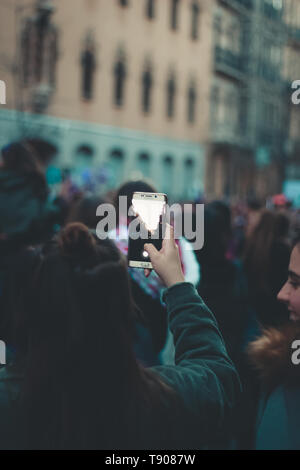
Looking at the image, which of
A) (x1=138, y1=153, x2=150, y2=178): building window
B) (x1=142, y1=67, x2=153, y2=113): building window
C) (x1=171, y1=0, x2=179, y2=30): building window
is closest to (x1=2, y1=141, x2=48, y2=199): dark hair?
(x1=138, y1=153, x2=150, y2=178): building window

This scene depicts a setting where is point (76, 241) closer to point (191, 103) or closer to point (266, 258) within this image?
point (266, 258)

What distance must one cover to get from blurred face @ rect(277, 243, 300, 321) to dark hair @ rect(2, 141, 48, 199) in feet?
7.10

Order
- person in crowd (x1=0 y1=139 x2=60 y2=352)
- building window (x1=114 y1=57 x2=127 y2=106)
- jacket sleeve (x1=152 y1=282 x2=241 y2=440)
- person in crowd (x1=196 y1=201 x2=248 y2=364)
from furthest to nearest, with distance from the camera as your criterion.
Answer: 1. building window (x1=114 y1=57 x2=127 y2=106)
2. person in crowd (x1=0 y1=139 x2=60 y2=352)
3. person in crowd (x1=196 y1=201 x2=248 y2=364)
4. jacket sleeve (x1=152 y1=282 x2=241 y2=440)

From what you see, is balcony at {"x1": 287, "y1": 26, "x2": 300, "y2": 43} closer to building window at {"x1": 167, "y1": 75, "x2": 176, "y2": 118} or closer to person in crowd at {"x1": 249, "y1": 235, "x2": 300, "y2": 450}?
building window at {"x1": 167, "y1": 75, "x2": 176, "y2": 118}

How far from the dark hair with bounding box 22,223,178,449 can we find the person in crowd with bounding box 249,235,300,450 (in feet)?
1.39

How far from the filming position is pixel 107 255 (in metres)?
1.62

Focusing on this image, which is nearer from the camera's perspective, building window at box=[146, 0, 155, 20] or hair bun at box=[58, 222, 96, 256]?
hair bun at box=[58, 222, 96, 256]

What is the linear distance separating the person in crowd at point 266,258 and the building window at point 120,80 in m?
20.2

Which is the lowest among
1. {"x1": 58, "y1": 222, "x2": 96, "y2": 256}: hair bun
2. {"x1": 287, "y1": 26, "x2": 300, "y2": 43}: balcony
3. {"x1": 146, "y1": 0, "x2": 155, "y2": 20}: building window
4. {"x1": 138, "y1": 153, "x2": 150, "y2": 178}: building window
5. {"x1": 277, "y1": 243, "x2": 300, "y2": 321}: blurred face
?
{"x1": 277, "y1": 243, "x2": 300, "y2": 321}: blurred face

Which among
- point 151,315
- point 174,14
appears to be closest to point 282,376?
point 151,315

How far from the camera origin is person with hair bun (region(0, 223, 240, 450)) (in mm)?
1476

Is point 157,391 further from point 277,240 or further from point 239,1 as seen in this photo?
point 239,1

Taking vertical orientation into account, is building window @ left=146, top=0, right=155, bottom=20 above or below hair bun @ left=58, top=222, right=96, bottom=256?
above

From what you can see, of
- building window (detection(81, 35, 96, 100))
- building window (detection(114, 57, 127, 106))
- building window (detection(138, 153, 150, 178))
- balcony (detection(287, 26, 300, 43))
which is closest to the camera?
building window (detection(81, 35, 96, 100))
